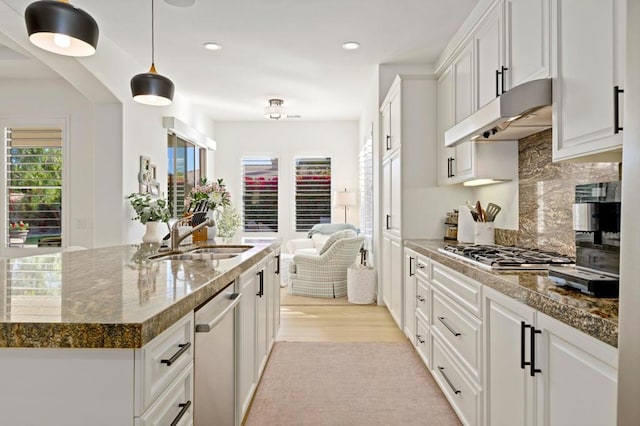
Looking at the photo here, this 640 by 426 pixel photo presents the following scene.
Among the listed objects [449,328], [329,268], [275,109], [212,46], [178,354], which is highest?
[212,46]

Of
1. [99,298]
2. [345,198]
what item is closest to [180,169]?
[345,198]

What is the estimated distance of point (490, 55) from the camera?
8.54ft

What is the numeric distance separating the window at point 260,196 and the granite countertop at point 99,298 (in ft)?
19.2

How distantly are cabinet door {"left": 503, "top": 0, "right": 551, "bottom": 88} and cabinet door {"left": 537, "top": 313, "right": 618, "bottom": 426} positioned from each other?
1.16m

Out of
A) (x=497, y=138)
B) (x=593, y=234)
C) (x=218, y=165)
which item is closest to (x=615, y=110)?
(x=593, y=234)

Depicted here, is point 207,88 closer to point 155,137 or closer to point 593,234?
point 155,137

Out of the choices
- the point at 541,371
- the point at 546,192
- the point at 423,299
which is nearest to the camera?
the point at 541,371

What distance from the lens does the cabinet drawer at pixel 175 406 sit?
971 mm

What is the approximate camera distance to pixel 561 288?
1.39 meters

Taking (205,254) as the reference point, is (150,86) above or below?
above

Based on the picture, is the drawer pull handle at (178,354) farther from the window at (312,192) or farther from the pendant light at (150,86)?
the window at (312,192)

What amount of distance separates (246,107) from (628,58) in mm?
6441

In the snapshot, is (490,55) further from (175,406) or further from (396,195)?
(175,406)

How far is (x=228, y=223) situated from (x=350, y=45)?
4022 millimetres
